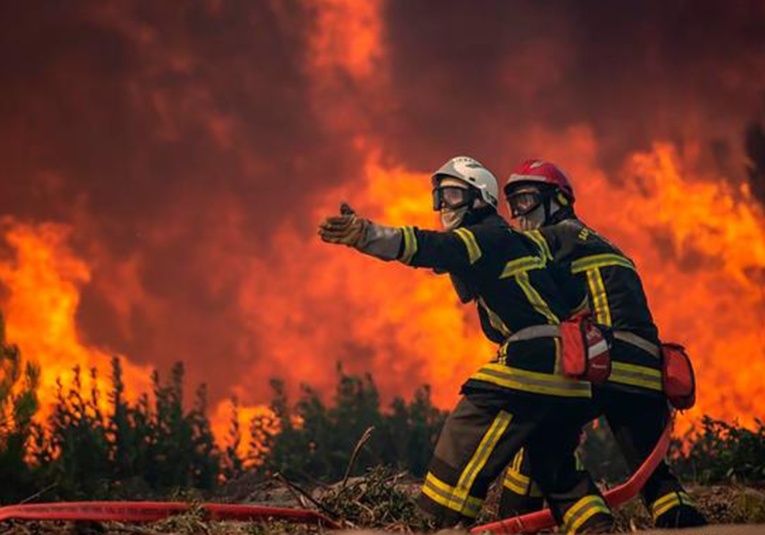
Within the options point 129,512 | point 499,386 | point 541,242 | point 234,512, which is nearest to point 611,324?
point 541,242

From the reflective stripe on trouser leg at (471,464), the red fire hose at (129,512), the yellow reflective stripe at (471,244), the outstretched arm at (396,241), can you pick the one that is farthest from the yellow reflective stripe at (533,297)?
the red fire hose at (129,512)

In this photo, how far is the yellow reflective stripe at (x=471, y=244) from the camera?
648 centimetres

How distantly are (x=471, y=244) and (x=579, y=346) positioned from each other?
0.81 meters

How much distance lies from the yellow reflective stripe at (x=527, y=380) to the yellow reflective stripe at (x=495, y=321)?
276 mm

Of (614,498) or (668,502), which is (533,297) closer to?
(614,498)

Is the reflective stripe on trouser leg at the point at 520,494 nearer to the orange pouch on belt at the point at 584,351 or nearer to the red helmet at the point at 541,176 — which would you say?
the orange pouch on belt at the point at 584,351

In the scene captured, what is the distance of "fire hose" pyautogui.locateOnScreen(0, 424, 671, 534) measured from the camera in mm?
5504

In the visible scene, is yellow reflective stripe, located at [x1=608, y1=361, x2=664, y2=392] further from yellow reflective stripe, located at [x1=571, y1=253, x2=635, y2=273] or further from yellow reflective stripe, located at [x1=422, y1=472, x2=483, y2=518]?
yellow reflective stripe, located at [x1=422, y1=472, x2=483, y2=518]

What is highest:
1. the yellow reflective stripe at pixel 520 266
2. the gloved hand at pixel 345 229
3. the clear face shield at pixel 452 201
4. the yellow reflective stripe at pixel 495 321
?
the clear face shield at pixel 452 201

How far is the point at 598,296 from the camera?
7.46 meters

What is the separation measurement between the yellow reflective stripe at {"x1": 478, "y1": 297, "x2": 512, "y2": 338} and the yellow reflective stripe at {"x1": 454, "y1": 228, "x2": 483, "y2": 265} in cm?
34

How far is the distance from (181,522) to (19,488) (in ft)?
19.8

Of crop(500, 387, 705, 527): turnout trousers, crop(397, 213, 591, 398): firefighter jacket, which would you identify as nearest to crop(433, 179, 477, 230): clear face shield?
crop(397, 213, 591, 398): firefighter jacket

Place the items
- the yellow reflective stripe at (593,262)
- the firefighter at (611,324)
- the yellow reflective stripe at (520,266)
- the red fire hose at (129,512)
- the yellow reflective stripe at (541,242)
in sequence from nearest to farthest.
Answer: the red fire hose at (129,512), the yellow reflective stripe at (520,266), the firefighter at (611,324), the yellow reflective stripe at (541,242), the yellow reflective stripe at (593,262)
